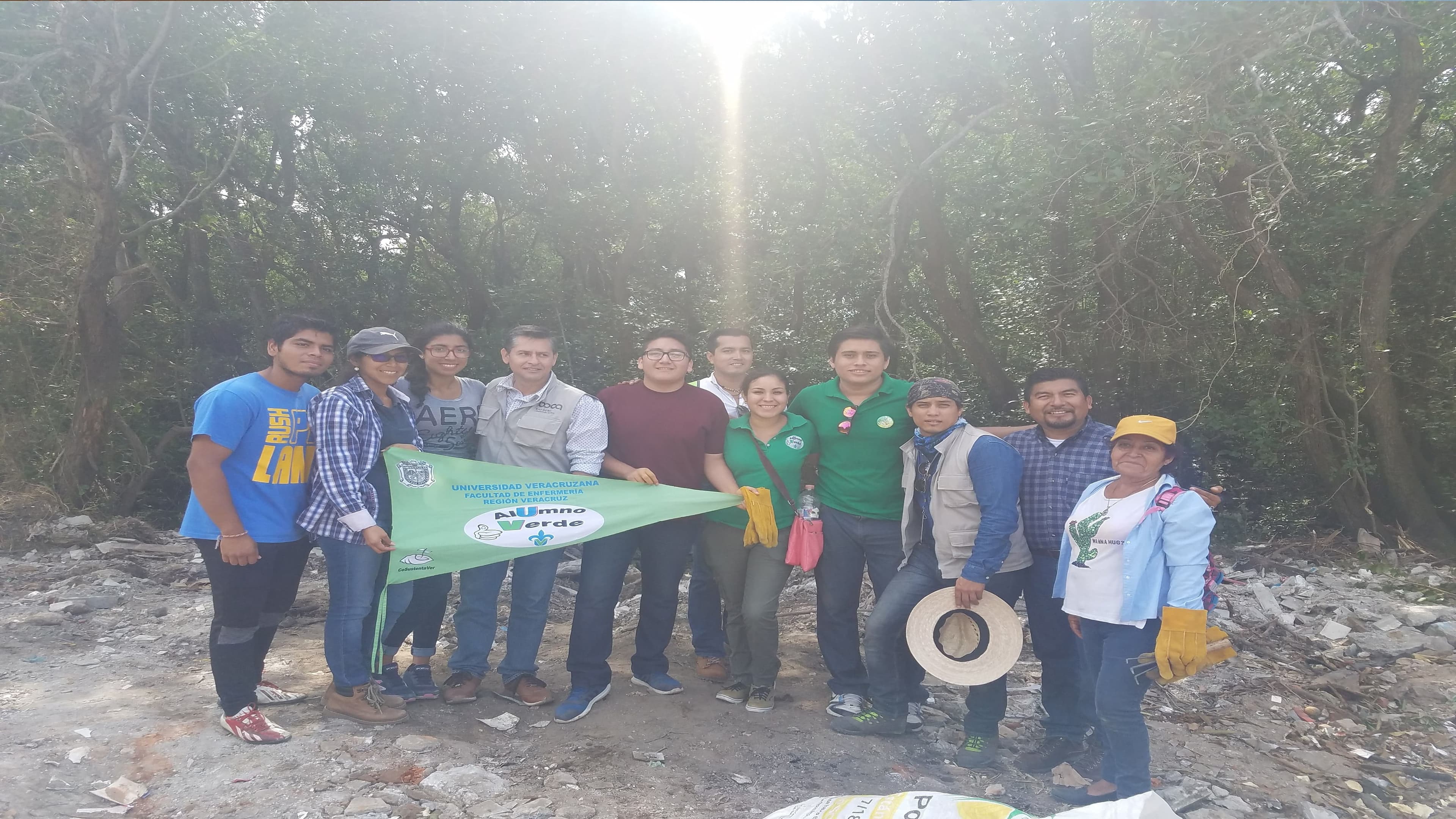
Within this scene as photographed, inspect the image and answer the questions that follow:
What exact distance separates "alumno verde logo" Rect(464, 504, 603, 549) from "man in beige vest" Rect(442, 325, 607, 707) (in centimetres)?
13

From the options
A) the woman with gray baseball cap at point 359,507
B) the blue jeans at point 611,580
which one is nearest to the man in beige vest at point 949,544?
the blue jeans at point 611,580

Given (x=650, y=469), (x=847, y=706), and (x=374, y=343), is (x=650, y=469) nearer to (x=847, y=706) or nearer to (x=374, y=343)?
(x=374, y=343)

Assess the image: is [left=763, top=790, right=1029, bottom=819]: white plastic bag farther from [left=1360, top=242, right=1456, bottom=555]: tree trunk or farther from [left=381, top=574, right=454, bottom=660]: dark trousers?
[left=1360, top=242, right=1456, bottom=555]: tree trunk

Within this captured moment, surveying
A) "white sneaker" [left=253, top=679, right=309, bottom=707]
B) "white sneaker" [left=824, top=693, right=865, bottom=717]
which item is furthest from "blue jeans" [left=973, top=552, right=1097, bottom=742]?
"white sneaker" [left=253, top=679, right=309, bottom=707]

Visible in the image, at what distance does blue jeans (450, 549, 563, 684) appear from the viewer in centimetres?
423

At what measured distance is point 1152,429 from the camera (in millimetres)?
3059

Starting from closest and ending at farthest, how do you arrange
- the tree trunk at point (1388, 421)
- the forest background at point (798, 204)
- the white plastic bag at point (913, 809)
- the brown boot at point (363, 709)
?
the white plastic bag at point (913, 809) → the brown boot at point (363, 709) → the forest background at point (798, 204) → the tree trunk at point (1388, 421)

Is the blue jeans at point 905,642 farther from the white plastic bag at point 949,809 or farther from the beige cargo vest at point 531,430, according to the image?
the beige cargo vest at point 531,430

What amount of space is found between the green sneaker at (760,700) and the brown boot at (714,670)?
386 millimetres

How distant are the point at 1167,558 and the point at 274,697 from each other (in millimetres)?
4070

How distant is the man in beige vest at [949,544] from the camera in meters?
3.61

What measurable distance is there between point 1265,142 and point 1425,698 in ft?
12.5

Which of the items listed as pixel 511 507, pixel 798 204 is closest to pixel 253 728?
pixel 511 507

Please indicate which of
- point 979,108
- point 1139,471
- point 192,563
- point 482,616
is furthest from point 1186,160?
point 192,563
